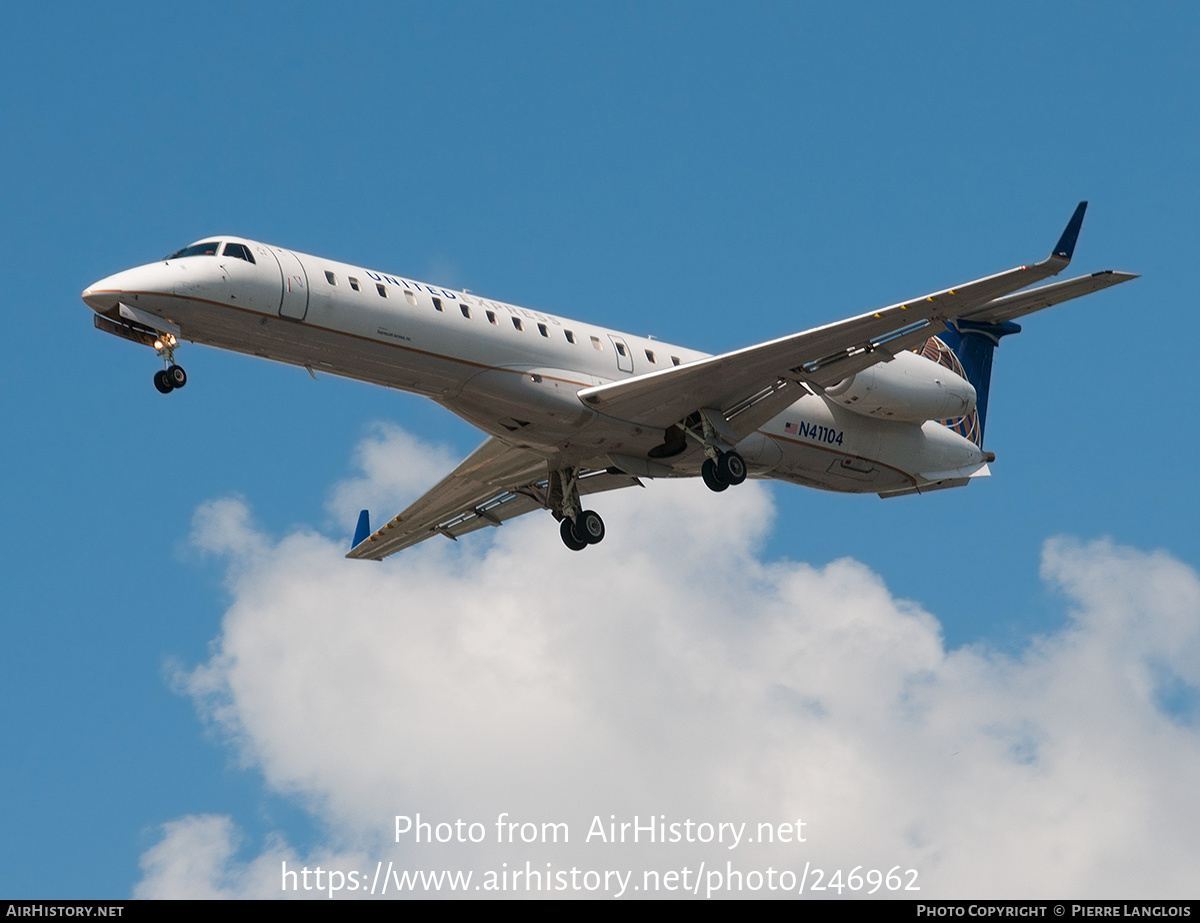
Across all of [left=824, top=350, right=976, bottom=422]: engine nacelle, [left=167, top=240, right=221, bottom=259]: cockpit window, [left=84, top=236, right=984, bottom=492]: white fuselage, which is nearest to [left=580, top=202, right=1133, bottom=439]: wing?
[left=84, top=236, right=984, bottom=492]: white fuselage

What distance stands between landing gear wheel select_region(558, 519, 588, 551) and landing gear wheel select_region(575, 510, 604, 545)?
9 cm

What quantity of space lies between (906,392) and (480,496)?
8.20m

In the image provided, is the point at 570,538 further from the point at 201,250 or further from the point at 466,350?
the point at 201,250

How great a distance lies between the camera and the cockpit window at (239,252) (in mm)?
22859

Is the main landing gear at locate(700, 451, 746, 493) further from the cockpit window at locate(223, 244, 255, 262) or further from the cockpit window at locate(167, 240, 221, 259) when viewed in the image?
the cockpit window at locate(167, 240, 221, 259)

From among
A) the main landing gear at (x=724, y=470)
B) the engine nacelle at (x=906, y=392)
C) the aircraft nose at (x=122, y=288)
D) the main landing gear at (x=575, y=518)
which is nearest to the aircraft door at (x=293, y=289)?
the aircraft nose at (x=122, y=288)

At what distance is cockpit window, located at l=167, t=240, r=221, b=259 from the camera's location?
22.8 metres

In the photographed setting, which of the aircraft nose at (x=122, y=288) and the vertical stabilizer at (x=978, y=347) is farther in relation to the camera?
the vertical stabilizer at (x=978, y=347)

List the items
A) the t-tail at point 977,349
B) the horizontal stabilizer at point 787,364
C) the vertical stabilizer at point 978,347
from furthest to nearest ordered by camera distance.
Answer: the vertical stabilizer at point 978,347, the t-tail at point 977,349, the horizontal stabilizer at point 787,364

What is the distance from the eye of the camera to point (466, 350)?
79.5 ft

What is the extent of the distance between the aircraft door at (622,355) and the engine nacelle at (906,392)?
3.85 meters

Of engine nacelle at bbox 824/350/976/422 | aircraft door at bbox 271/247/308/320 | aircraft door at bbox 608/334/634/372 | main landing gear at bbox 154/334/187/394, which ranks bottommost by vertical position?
main landing gear at bbox 154/334/187/394

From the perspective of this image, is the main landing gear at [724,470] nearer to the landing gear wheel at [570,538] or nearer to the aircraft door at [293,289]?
the landing gear wheel at [570,538]
